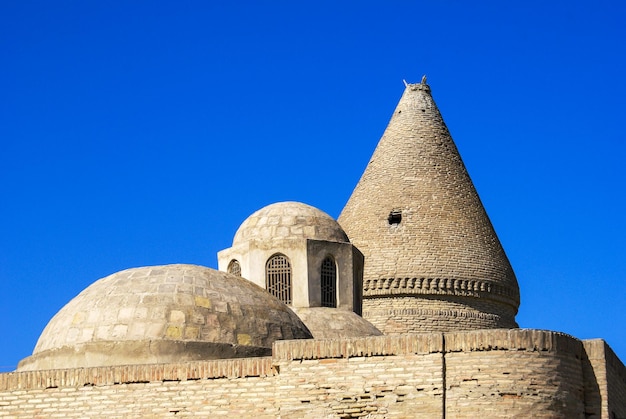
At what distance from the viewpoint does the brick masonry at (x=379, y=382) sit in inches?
638

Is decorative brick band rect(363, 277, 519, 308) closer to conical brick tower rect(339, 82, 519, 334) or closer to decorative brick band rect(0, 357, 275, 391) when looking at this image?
conical brick tower rect(339, 82, 519, 334)

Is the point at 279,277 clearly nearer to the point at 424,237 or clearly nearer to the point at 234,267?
the point at 234,267

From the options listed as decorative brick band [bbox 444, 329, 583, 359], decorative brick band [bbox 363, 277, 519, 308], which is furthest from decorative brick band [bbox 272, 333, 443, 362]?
decorative brick band [bbox 363, 277, 519, 308]

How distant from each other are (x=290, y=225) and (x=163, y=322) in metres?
5.80

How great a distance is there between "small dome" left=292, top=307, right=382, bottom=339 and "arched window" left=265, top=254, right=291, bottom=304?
43cm

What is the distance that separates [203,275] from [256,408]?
3300 mm

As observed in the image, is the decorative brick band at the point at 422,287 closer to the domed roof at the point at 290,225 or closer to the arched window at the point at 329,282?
the domed roof at the point at 290,225

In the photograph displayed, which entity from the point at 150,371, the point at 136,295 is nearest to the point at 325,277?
the point at 136,295

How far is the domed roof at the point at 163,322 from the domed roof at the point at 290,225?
4006 mm

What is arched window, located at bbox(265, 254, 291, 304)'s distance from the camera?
930 inches

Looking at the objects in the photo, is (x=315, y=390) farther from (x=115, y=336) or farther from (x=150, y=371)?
(x=115, y=336)

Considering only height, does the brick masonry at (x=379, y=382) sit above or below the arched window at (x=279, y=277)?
below

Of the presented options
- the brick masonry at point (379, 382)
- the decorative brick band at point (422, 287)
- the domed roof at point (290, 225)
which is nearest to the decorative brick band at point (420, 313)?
the decorative brick band at point (422, 287)

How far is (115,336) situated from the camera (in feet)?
61.5
